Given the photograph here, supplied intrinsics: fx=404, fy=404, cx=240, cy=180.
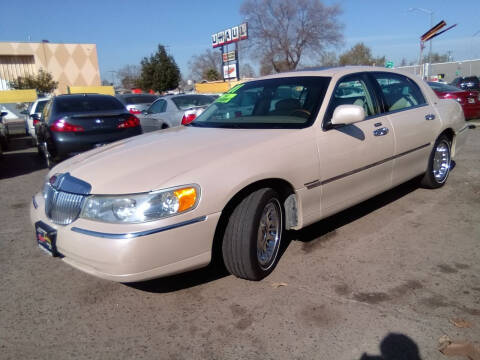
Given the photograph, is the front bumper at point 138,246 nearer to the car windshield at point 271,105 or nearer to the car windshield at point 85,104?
the car windshield at point 271,105

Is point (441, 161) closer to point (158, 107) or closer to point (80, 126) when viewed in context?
point (80, 126)

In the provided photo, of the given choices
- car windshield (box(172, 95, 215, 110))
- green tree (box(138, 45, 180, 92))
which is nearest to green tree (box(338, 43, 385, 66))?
green tree (box(138, 45, 180, 92))

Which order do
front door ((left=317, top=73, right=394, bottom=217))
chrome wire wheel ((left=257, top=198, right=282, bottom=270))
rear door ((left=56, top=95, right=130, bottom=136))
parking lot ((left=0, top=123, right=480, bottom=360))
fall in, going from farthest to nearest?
rear door ((left=56, top=95, right=130, bottom=136)) < front door ((left=317, top=73, right=394, bottom=217)) < chrome wire wheel ((left=257, top=198, right=282, bottom=270)) < parking lot ((left=0, top=123, right=480, bottom=360))

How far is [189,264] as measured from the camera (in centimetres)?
267

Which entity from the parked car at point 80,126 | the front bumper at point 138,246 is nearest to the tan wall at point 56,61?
the parked car at point 80,126

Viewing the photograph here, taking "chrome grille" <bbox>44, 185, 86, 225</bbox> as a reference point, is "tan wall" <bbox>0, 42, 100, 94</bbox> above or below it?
above

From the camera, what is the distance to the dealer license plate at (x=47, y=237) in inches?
109

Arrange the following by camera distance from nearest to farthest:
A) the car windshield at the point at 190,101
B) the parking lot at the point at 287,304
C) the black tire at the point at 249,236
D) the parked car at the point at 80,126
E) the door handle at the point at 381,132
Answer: the parking lot at the point at 287,304, the black tire at the point at 249,236, the door handle at the point at 381,132, the parked car at the point at 80,126, the car windshield at the point at 190,101

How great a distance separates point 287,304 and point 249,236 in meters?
0.54

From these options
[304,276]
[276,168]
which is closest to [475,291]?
[304,276]

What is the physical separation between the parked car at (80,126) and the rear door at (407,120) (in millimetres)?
4699

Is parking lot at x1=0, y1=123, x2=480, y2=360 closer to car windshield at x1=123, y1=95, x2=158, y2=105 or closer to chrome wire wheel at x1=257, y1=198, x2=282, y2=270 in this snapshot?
chrome wire wheel at x1=257, y1=198, x2=282, y2=270

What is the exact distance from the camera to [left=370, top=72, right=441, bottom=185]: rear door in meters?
4.25

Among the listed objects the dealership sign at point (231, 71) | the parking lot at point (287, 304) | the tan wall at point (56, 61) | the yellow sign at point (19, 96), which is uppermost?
the tan wall at point (56, 61)
